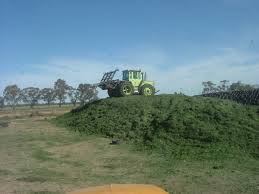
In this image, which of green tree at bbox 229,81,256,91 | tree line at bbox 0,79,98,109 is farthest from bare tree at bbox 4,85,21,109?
green tree at bbox 229,81,256,91

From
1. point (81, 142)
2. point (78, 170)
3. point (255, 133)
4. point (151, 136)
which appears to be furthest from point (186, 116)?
point (78, 170)

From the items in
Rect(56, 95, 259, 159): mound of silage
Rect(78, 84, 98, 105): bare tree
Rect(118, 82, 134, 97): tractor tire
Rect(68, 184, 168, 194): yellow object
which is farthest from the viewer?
Rect(78, 84, 98, 105): bare tree

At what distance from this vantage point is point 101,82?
31.3 meters

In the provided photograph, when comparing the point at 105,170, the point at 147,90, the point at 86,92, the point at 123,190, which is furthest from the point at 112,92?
the point at 86,92

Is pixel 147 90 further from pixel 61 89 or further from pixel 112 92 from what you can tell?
pixel 61 89

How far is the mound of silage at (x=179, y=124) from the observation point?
17.8m

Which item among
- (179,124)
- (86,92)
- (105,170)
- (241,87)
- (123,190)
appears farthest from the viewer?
(86,92)

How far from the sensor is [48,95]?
107938 millimetres

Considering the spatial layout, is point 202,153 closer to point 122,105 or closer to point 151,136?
point 151,136

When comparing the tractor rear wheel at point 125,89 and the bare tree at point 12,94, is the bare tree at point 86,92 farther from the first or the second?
the tractor rear wheel at point 125,89

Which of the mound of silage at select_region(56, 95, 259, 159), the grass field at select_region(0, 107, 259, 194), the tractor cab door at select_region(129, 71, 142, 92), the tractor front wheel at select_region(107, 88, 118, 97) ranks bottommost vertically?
the grass field at select_region(0, 107, 259, 194)

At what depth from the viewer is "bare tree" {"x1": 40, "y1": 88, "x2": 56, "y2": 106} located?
350ft

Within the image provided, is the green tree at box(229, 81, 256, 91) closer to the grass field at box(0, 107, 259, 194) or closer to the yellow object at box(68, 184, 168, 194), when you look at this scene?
the grass field at box(0, 107, 259, 194)

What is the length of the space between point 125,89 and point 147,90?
178 centimetres
